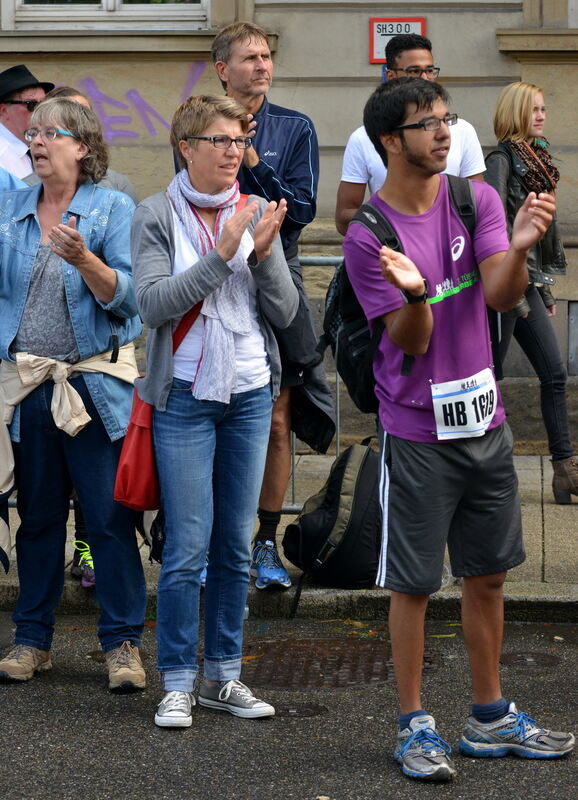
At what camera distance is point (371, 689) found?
4.92 metres

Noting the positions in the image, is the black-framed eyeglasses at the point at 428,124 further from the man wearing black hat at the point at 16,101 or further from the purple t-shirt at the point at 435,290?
the man wearing black hat at the point at 16,101

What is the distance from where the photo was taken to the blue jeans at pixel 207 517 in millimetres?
4504

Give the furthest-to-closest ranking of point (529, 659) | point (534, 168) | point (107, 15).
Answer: point (107, 15) < point (534, 168) < point (529, 659)

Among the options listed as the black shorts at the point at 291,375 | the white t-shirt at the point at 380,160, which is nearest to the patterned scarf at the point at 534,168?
the white t-shirt at the point at 380,160

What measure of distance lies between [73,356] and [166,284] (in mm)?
733

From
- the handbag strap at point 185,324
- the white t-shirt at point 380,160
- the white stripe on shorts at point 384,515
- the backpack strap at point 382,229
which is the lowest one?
the white stripe on shorts at point 384,515

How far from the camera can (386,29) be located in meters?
8.99

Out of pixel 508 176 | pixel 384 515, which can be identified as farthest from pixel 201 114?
pixel 508 176

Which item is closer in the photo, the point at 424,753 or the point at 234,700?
the point at 424,753

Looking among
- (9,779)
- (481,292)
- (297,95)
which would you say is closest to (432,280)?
(481,292)

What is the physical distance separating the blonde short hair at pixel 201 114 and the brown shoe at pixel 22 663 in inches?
76.5

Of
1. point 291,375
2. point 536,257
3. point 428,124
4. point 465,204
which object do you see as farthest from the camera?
point 536,257

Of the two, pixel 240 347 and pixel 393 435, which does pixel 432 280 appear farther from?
pixel 240 347

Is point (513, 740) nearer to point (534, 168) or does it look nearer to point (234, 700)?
point (234, 700)
